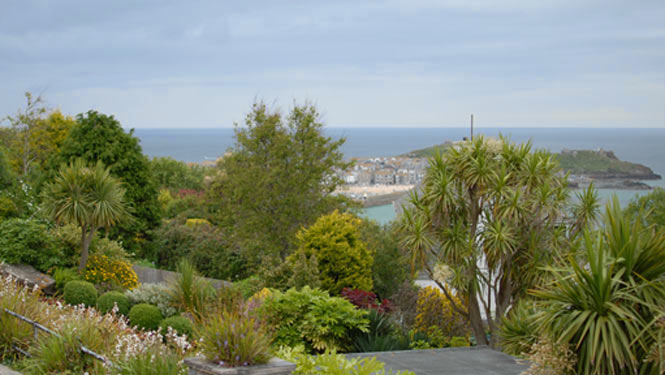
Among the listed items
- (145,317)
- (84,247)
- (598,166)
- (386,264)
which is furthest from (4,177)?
(598,166)

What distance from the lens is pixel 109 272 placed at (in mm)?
17359

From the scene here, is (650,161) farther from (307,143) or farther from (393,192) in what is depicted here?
(307,143)

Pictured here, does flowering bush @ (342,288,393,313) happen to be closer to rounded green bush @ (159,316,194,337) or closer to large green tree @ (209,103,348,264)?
rounded green bush @ (159,316,194,337)

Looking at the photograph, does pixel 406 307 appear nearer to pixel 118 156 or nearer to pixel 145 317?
pixel 145 317

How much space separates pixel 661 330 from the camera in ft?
22.9

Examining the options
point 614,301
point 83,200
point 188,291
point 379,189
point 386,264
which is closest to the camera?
point 614,301

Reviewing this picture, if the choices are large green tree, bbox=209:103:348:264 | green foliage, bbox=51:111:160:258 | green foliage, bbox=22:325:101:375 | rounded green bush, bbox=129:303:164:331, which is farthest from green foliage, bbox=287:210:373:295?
green foliage, bbox=51:111:160:258

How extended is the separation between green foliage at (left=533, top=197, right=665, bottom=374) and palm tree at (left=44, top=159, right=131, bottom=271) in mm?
12414

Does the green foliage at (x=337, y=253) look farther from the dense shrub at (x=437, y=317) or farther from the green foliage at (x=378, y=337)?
the green foliage at (x=378, y=337)

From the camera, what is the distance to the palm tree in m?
16.4

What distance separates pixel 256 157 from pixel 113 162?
555 cm

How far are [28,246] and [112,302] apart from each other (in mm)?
Result: 3901

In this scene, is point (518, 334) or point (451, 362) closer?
point (451, 362)

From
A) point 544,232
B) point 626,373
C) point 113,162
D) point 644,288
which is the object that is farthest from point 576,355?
point 113,162
